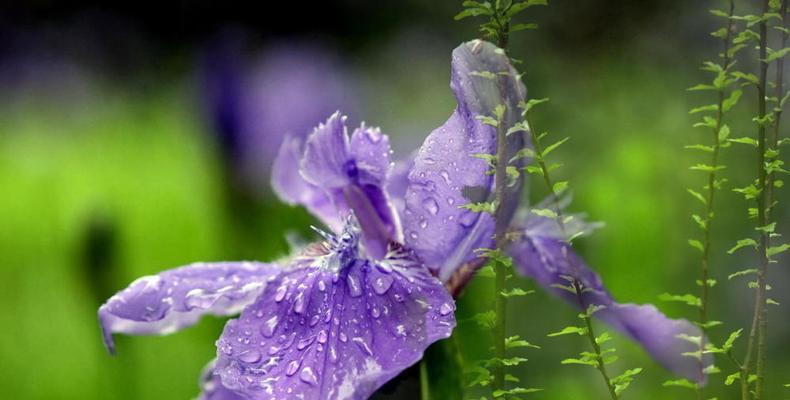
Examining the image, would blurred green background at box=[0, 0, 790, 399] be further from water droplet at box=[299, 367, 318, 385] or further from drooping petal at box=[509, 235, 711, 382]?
water droplet at box=[299, 367, 318, 385]

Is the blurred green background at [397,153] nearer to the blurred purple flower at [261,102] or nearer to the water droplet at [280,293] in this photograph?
the blurred purple flower at [261,102]

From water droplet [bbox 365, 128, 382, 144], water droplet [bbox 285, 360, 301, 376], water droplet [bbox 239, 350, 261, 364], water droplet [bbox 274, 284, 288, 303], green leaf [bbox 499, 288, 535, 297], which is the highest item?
water droplet [bbox 365, 128, 382, 144]

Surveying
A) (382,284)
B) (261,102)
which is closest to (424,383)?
(382,284)

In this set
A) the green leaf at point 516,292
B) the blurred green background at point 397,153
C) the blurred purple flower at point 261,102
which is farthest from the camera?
the blurred purple flower at point 261,102

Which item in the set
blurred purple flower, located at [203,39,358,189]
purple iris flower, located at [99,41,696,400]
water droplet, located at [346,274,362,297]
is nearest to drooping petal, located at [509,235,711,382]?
purple iris flower, located at [99,41,696,400]

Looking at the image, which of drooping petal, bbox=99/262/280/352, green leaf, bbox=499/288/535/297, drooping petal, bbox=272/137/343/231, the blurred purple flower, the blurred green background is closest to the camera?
green leaf, bbox=499/288/535/297

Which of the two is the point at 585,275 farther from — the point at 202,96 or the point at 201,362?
the point at 202,96

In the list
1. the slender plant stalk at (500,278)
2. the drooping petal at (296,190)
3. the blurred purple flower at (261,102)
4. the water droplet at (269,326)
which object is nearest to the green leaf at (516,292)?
the slender plant stalk at (500,278)
